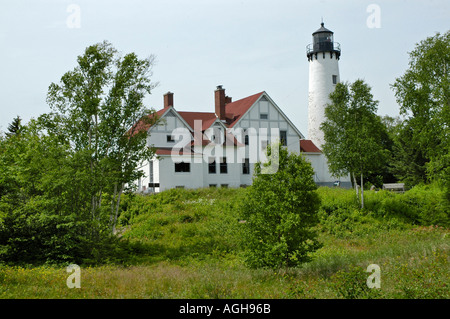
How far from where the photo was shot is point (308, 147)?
4453 centimetres

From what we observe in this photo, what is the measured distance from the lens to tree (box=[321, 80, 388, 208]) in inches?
1109

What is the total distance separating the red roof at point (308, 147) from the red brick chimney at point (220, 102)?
8.89 m

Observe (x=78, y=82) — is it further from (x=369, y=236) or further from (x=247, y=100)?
(x=247, y=100)

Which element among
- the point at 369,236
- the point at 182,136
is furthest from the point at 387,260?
the point at 182,136

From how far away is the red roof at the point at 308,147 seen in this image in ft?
143

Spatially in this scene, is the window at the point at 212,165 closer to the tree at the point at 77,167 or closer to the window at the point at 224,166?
the window at the point at 224,166

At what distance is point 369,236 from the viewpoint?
23172mm

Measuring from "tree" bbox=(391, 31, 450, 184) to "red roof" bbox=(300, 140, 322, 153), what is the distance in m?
16.6

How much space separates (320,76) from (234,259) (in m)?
31.6

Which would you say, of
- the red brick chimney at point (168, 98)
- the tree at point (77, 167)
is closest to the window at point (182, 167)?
the red brick chimney at point (168, 98)

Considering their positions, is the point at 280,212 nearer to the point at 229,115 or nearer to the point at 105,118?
the point at 105,118
